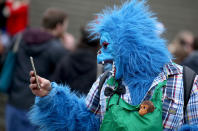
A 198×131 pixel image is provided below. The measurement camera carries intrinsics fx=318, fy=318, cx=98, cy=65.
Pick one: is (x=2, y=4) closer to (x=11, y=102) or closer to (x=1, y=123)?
(x=1, y=123)

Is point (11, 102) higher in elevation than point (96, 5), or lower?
lower

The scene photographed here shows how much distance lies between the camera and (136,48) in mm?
1809

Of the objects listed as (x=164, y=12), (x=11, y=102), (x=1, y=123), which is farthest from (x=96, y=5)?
(x=11, y=102)

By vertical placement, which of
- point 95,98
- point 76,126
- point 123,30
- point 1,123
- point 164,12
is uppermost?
point 164,12

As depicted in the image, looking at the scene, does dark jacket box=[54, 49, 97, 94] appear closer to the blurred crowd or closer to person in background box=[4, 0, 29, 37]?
the blurred crowd

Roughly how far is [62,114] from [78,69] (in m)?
1.55

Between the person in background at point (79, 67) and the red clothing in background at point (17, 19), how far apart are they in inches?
96.1

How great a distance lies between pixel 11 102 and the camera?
143 inches

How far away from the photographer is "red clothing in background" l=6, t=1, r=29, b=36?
5.68m

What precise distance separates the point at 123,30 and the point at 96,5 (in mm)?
4772

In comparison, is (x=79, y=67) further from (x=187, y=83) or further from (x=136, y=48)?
(x=187, y=83)

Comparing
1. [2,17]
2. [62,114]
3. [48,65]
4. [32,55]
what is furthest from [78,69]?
[2,17]

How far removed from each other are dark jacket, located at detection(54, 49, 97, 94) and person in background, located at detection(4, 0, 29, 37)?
245cm

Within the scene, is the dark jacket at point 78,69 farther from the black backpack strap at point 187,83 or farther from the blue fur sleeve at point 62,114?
the black backpack strap at point 187,83
